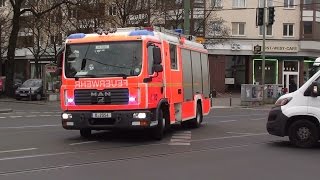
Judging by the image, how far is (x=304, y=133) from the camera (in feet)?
41.9

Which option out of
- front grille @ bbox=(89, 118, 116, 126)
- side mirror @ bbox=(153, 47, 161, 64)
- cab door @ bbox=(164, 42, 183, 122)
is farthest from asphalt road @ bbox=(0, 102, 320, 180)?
side mirror @ bbox=(153, 47, 161, 64)

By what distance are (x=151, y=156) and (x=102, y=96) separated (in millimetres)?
2824

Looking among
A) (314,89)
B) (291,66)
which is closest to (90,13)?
(291,66)

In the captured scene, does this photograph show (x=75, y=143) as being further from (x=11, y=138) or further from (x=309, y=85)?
(x=309, y=85)

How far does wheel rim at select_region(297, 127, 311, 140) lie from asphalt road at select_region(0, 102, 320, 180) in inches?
14.9

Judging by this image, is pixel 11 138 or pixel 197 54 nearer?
pixel 11 138

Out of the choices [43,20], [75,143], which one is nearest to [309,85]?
[75,143]

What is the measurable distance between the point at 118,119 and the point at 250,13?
4317cm

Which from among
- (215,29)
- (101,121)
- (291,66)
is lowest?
(101,121)

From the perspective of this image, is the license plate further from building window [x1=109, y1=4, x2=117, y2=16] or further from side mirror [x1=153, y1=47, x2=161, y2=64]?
building window [x1=109, y1=4, x2=117, y2=16]

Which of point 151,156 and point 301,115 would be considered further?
point 301,115

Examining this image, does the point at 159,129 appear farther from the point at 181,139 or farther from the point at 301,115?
the point at 301,115

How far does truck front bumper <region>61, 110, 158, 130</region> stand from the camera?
43.4ft

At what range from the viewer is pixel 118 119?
43.4 ft
